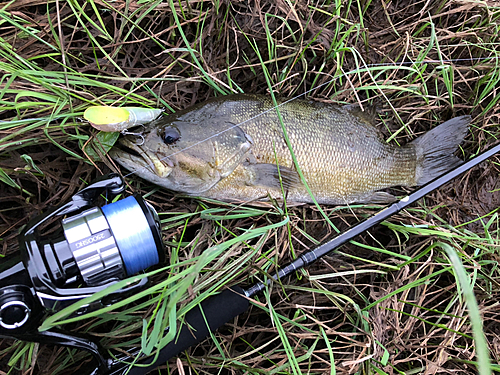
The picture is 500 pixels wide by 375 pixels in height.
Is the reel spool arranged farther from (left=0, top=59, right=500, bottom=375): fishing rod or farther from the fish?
the fish

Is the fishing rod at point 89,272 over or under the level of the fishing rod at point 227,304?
over

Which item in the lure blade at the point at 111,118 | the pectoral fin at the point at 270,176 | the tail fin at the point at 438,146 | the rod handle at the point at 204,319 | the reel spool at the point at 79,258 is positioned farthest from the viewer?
the tail fin at the point at 438,146

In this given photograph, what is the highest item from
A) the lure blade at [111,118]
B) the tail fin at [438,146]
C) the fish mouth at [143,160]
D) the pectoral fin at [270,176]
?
the lure blade at [111,118]

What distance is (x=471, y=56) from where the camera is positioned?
2.88 meters

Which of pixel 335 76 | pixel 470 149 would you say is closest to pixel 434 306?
pixel 470 149

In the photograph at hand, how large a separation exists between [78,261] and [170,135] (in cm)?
103

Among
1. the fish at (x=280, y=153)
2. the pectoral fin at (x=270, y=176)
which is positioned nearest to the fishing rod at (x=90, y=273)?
the fish at (x=280, y=153)

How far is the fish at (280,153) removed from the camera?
2.23m

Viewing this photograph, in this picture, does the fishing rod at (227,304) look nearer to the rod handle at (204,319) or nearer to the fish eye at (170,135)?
the rod handle at (204,319)

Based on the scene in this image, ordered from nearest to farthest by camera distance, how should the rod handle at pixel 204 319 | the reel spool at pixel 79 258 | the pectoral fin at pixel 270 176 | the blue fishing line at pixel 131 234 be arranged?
1. the reel spool at pixel 79 258
2. the blue fishing line at pixel 131 234
3. the rod handle at pixel 204 319
4. the pectoral fin at pixel 270 176

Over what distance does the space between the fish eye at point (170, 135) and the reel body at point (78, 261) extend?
0.49m

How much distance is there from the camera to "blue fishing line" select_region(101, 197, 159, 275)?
171 cm

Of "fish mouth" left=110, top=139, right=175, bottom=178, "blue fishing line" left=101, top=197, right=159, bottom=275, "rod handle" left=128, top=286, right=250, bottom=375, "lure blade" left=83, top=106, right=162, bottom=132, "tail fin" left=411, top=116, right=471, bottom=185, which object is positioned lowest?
"rod handle" left=128, top=286, right=250, bottom=375

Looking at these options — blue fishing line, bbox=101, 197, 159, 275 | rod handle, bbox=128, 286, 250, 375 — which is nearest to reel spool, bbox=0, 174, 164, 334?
blue fishing line, bbox=101, 197, 159, 275
